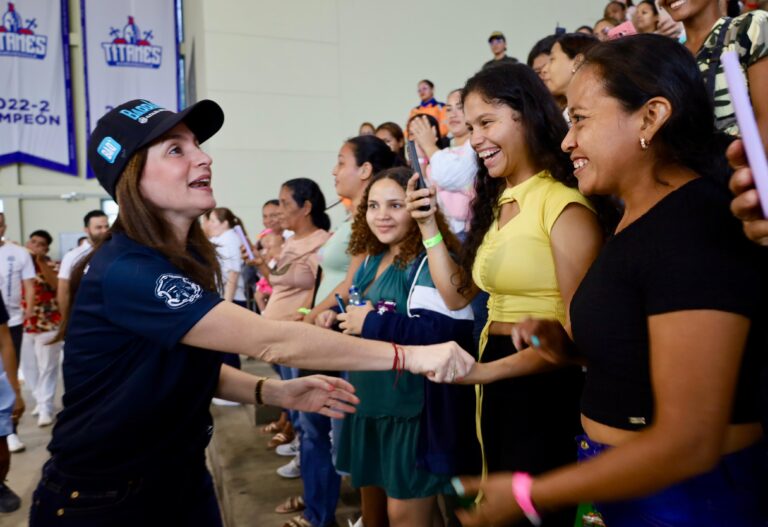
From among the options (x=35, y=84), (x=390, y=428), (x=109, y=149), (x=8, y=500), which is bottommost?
(x=8, y=500)

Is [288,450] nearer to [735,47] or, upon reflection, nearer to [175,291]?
[175,291]

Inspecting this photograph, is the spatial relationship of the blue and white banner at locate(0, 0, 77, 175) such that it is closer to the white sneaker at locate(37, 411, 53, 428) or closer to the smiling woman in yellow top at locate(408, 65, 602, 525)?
the white sneaker at locate(37, 411, 53, 428)

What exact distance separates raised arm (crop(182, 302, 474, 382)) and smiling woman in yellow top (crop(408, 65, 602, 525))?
0.13 meters

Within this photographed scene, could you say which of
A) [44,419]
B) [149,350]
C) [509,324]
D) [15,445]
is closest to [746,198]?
[509,324]

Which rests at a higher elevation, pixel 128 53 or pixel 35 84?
pixel 128 53

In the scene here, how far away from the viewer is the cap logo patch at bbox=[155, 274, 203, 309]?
135cm

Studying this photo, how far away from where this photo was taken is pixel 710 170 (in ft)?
3.43

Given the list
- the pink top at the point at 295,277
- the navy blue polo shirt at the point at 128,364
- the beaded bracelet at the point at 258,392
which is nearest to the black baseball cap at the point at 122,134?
the navy blue polo shirt at the point at 128,364

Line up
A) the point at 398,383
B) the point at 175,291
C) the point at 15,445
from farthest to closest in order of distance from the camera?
1. the point at 15,445
2. the point at 398,383
3. the point at 175,291

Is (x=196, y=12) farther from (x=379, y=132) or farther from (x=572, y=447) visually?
(x=572, y=447)

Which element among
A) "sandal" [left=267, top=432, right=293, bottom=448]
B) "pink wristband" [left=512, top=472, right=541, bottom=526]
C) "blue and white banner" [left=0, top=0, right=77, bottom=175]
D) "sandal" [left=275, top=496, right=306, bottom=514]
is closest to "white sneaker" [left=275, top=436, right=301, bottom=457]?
"sandal" [left=267, top=432, right=293, bottom=448]

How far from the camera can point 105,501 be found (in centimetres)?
143

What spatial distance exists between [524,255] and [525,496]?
2.65 ft

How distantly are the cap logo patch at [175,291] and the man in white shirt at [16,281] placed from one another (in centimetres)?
475
